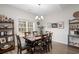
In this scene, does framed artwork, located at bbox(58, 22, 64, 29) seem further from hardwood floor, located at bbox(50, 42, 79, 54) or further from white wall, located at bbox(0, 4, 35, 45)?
white wall, located at bbox(0, 4, 35, 45)

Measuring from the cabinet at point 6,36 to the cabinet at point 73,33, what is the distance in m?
1.13

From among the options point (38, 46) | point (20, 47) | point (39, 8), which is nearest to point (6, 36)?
point (20, 47)

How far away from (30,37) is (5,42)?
1.65 ft

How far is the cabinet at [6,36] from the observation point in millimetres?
1702

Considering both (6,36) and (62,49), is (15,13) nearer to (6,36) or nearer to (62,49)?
(6,36)

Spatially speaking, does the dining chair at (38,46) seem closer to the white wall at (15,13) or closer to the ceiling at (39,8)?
the white wall at (15,13)

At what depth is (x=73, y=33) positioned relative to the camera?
1.72 meters

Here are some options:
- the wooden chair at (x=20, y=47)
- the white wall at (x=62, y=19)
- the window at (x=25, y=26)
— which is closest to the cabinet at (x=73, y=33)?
the white wall at (x=62, y=19)

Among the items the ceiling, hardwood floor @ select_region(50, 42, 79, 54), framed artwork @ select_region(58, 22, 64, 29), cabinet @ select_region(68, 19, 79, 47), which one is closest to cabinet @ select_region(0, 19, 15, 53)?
the ceiling

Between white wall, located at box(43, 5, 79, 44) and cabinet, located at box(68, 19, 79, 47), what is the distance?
7 cm

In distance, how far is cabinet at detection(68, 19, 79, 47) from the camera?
1.70 metres

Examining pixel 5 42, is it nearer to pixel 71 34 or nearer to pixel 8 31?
pixel 8 31

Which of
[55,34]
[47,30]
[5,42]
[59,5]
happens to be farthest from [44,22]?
[5,42]

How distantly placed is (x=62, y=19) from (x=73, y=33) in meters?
0.35
